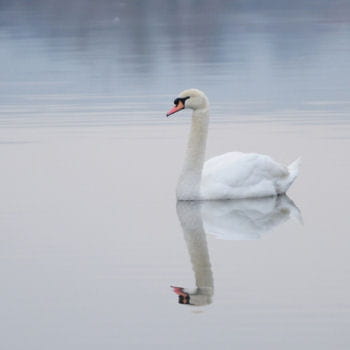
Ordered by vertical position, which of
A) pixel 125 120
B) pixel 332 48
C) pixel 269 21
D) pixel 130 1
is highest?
pixel 130 1

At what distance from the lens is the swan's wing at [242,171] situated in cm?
1195

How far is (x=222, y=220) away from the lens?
10.9m

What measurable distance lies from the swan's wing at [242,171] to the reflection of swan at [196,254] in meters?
0.35

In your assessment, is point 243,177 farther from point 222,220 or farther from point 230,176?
point 222,220

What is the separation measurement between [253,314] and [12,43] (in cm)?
3028

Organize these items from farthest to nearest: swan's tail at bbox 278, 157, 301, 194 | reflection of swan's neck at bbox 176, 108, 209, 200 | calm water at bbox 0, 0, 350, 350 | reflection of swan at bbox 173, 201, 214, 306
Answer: swan's tail at bbox 278, 157, 301, 194
reflection of swan's neck at bbox 176, 108, 209, 200
reflection of swan at bbox 173, 201, 214, 306
calm water at bbox 0, 0, 350, 350

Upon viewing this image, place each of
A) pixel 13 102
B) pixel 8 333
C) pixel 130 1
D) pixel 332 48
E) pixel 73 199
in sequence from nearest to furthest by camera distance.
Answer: pixel 8 333
pixel 73 199
pixel 13 102
pixel 332 48
pixel 130 1

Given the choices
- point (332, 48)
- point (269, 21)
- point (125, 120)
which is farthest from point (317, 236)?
point (269, 21)

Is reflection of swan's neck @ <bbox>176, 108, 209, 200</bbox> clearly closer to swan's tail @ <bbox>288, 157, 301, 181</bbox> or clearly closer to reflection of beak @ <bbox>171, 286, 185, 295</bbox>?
swan's tail @ <bbox>288, 157, 301, 181</bbox>

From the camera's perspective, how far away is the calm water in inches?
301

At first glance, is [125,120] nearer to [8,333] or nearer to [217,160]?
[217,160]

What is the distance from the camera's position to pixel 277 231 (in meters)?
10.2

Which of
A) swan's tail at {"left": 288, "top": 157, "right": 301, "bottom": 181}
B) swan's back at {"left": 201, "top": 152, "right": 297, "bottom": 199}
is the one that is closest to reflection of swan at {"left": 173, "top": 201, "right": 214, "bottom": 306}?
swan's back at {"left": 201, "top": 152, "right": 297, "bottom": 199}

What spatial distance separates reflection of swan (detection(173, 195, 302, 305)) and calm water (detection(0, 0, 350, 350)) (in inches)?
0.8
